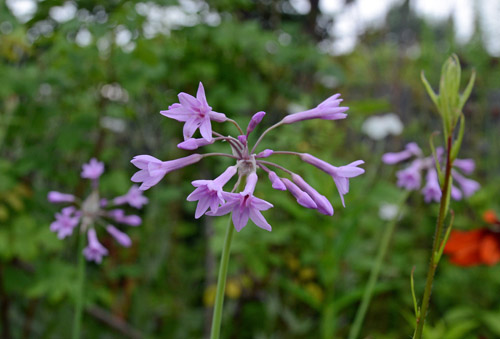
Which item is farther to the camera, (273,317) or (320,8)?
(320,8)

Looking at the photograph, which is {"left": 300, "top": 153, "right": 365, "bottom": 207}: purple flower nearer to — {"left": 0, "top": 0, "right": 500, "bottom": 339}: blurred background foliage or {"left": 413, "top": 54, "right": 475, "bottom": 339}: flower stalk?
{"left": 413, "top": 54, "right": 475, "bottom": 339}: flower stalk

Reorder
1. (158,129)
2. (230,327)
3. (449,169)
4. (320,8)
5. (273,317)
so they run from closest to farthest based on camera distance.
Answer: (449,169)
(273,317)
(230,327)
(158,129)
(320,8)

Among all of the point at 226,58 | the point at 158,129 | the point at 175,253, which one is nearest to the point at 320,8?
the point at 226,58

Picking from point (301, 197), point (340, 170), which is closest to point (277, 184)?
point (301, 197)

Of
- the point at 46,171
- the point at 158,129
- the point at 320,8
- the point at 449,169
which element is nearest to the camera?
the point at 449,169

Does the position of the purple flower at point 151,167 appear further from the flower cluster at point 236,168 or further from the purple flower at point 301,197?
the purple flower at point 301,197

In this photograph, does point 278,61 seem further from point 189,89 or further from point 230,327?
point 230,327

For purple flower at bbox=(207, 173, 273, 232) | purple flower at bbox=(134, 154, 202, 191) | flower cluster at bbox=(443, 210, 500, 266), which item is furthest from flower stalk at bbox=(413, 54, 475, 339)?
flower cluster at bbox=(443, 210, 500, 266)
